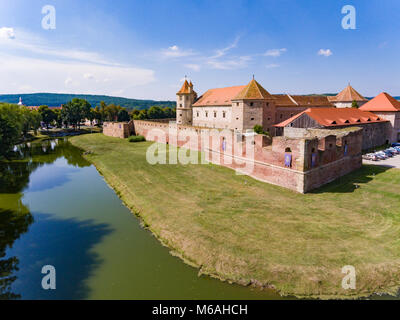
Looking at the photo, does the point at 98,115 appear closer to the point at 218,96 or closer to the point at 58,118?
the point at 58,118

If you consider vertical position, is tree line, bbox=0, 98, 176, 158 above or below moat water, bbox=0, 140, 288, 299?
above

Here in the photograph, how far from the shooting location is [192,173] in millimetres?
21922

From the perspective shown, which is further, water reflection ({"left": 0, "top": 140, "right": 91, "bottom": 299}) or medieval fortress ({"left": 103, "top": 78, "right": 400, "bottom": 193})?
medieval fortress ({"left": 103, "top": 78, "right": 400, "bottom": 193})

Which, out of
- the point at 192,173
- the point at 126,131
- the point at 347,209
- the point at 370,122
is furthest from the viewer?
the point at 126,131

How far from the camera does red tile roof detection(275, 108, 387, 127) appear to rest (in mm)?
26547

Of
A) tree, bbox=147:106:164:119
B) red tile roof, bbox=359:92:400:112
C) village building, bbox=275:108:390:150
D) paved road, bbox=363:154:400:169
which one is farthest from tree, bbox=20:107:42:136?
red tile roof, bbox=359:92:400:112

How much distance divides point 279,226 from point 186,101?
37.3 m

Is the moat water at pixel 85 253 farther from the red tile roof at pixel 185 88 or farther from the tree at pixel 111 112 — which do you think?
the tree at pixel 111 112

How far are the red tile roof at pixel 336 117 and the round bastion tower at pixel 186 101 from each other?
70.7ft

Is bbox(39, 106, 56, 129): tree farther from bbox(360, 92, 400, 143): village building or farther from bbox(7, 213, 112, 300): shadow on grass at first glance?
bbox(360, 92, 400, 143): village building

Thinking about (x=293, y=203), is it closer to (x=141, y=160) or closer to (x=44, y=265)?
(x=44, y=265)

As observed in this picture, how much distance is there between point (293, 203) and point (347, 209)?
9.13ft

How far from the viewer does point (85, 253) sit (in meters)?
11.4
